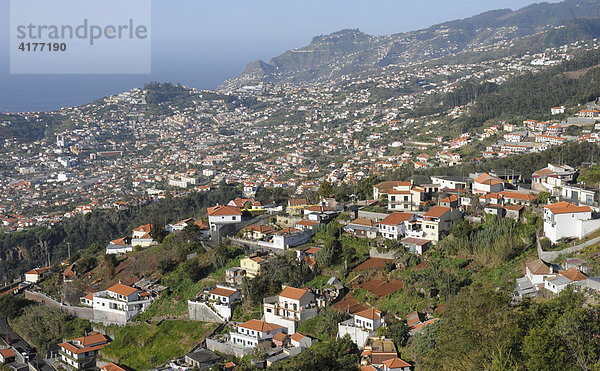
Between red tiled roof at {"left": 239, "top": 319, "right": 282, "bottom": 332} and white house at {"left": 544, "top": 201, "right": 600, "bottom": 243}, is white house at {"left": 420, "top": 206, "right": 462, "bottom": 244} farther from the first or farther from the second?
red tiled roof at {"left": 239, "top": 319, "right": 282, "bottom": 332}

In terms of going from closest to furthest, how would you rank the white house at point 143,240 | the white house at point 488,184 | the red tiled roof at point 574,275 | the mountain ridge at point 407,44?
the red tiled roof at point 574,275, the white house at point 488,184, the white house at point 143,240, the mountain ridge at point 407,44

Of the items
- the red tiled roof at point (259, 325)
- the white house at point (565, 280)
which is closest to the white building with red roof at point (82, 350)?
the red tiled roof at point (259, 325)

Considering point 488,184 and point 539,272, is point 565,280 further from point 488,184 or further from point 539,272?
point 488,184

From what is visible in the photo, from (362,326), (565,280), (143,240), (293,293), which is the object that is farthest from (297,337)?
(143,240)

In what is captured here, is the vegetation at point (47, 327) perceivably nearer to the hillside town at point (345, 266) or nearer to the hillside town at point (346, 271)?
the hillside town at point (345, 266)

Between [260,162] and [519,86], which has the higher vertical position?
[519,86]

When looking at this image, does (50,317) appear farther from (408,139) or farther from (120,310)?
(408,139)

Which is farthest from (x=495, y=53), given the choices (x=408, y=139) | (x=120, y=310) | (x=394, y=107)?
(x=120, y=310)

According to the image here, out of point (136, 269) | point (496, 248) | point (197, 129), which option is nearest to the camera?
point (496, 248)
